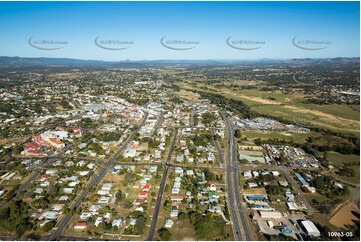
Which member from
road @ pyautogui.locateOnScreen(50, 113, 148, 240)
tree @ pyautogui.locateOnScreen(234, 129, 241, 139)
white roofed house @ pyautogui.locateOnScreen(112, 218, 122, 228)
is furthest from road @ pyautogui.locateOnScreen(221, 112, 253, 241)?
road @ pyautogui.locateOnScreen(50, 113, 148, 240)

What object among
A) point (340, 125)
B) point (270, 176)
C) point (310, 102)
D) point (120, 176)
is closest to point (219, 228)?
point (270, 176)

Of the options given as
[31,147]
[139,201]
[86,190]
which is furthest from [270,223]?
[31,147]

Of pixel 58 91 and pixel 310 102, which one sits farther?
pixel 58 91

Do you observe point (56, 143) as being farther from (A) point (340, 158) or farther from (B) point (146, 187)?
(A) point (340, 158)

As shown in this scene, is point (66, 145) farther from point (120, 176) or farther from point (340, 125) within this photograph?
point (340, 125)

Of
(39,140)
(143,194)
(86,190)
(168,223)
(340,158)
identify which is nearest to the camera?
(168,223)

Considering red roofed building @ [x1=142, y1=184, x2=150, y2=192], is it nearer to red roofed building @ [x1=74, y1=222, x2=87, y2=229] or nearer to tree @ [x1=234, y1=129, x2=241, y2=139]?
red roofed building @ [x1=74, y1=222, x2=87, y2=229]
